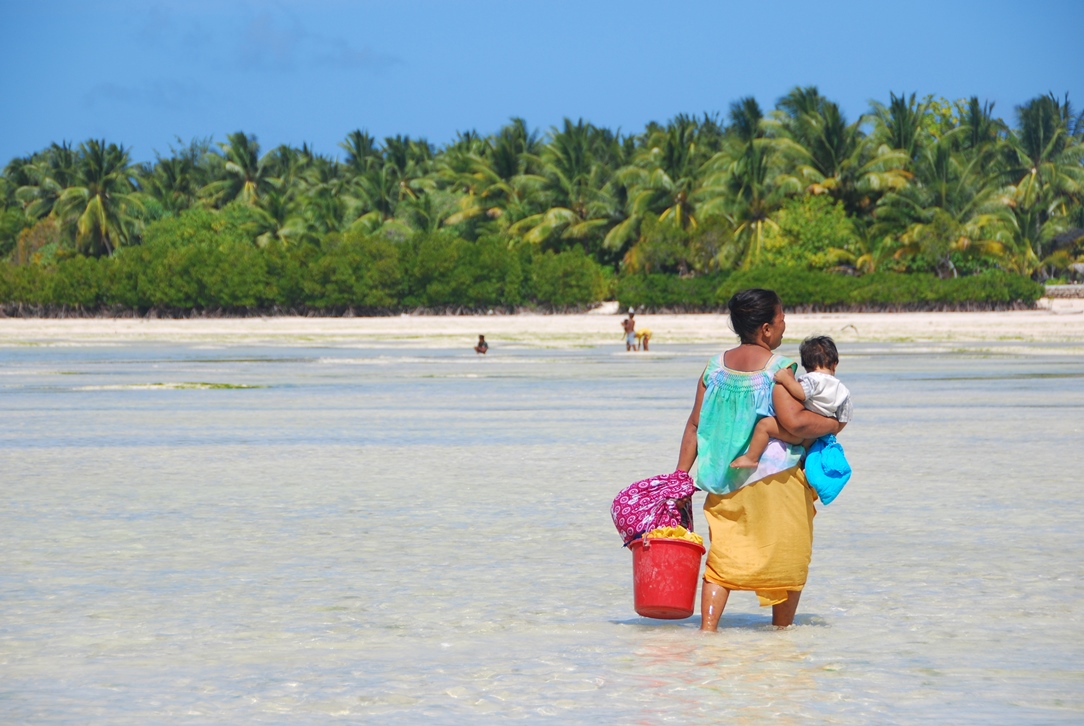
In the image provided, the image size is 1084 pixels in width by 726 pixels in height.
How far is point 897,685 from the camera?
5016 mm

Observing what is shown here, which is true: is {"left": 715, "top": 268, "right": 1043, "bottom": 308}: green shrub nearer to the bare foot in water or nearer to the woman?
the woman

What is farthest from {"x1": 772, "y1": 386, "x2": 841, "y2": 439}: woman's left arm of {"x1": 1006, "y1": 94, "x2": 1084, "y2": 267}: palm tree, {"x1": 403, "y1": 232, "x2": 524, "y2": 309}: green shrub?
{"x1": 1006, "y1": 94, "x2": 1084, "y2": 267}: palm tree

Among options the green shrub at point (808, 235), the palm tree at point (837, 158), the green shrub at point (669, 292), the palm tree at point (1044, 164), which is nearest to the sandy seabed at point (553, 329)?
the green shrub at point (669, 292)

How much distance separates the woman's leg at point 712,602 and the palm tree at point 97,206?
71.9m

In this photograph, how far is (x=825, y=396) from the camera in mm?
5469

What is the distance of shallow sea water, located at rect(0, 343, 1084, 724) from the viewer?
16.1 feet

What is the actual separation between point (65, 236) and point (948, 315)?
1862 inches

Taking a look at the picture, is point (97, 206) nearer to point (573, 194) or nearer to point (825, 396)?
point (573, 194)

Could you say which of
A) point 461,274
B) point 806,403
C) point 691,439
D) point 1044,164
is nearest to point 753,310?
point 806,403

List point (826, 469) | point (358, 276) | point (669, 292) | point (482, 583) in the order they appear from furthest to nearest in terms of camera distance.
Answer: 1. point (358, 276)
2. point (669, 292)
3. point (482, 583)
4. point (826, 469)

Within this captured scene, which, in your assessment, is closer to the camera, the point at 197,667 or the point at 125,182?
the point at 197,667

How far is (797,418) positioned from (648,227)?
53.4 m

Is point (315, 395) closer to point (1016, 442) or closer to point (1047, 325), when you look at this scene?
point (1016, 442)

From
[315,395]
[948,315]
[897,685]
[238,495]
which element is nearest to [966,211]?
[948,315]
